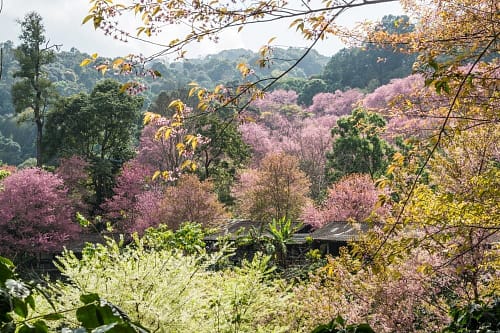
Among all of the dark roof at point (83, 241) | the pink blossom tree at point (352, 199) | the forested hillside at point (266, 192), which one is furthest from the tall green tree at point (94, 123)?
the pink blossom tree at point (352, 199)

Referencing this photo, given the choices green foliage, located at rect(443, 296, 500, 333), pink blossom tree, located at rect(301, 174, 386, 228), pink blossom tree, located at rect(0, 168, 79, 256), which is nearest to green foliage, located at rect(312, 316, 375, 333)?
→ green foliage, located at rect(443, 296, 500, 333)

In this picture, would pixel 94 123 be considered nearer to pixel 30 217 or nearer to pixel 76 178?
pixel 76 178

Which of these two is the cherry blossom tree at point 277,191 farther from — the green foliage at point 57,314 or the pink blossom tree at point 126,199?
the green foliage at point 57,314

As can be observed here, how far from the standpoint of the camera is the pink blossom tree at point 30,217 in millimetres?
20531

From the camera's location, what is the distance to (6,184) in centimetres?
2117

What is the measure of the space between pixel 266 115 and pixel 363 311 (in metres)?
33.5

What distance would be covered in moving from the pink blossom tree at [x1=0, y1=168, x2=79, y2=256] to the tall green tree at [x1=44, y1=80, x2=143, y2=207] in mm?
5364

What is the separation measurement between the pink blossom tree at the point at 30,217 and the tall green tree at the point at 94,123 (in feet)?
17.6


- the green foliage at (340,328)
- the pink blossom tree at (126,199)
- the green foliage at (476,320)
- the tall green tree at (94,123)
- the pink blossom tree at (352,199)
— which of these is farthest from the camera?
the tall green tree at (94,123)

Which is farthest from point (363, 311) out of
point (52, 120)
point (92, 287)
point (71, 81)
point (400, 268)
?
point (71, 81)

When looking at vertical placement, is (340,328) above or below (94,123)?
below

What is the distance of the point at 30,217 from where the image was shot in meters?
20.6

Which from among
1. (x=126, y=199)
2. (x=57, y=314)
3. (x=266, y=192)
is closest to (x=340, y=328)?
(x=57, y=314)

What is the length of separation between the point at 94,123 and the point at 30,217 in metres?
7.90
